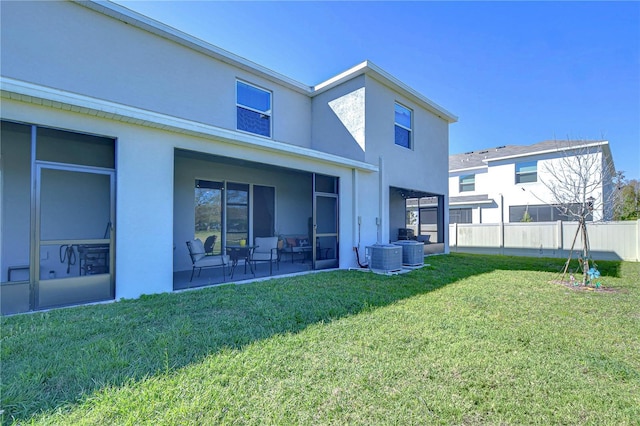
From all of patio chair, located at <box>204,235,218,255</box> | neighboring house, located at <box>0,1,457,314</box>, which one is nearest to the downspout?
neighboring house, located at <box>0,1,457,314</box>

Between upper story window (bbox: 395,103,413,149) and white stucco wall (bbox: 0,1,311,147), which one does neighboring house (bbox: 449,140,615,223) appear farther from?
white stucco wall (bbox: 0,1,311,147)

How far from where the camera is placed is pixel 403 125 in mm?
10906

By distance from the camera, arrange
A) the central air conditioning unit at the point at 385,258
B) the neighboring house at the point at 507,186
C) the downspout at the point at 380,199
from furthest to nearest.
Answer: the neighboring house at the point at 507,186
the downspout at the point at 380,199
the central air conditioning unit at the point at 385,258

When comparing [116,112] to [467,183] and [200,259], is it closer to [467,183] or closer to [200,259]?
[200,259]

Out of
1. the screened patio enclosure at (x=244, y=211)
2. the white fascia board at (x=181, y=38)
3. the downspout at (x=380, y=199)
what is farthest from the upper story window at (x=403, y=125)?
the white fascia board at (x=181, y=38)

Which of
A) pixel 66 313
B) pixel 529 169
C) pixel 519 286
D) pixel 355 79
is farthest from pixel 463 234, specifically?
pixel 66 313

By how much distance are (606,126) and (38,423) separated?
50.0 ft

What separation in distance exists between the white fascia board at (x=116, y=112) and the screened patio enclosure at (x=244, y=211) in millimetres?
837

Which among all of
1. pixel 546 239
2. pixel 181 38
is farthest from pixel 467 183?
pixel 181 38

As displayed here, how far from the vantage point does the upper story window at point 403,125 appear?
10664mm

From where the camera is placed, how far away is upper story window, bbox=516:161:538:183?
17156mm

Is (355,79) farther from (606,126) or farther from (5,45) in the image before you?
(606,126)

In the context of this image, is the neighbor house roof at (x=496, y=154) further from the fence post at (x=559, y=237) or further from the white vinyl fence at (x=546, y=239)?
the white vinyl fence at (x=546, y=239)

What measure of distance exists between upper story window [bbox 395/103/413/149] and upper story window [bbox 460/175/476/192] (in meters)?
11.5
